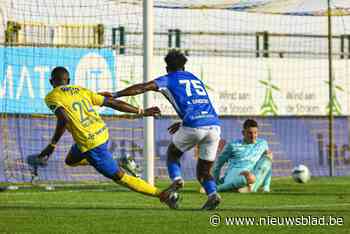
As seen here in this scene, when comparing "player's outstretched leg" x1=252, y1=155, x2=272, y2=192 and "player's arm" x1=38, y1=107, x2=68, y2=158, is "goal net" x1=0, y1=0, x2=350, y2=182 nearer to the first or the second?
"player's outstretched leg" x1=252, y1=155, x2=272, y2=192

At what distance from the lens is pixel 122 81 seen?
24.3 m

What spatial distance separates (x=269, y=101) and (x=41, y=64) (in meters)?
7.21

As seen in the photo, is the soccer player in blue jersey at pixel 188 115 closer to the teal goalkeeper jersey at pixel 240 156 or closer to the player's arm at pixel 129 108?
the player's arm at pixel 129 108

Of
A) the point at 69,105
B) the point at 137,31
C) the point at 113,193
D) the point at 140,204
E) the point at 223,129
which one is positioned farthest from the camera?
the point at 223,129

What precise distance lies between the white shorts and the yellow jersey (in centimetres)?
116

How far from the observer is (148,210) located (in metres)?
14.2

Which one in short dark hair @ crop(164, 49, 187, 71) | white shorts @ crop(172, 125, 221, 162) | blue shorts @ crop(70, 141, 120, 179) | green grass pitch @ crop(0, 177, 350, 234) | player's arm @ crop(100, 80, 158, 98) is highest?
short dark hair @ crop(164, 49, 187, 71)

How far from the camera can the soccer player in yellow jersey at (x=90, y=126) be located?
44.9 ft

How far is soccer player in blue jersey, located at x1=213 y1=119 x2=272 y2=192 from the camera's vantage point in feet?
61.0

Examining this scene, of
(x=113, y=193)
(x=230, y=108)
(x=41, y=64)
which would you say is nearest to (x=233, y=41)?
(x=230, y=108)

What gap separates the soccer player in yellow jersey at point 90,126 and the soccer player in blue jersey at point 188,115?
1.61ft

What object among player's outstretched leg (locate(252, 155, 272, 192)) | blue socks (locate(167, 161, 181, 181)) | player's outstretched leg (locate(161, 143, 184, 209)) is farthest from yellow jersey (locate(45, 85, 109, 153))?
player's outstretched leg (locate(252, 155, 272, 192))

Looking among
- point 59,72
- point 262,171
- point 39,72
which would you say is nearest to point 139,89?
point 59,72

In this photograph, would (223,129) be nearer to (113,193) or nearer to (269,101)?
(269,101)
